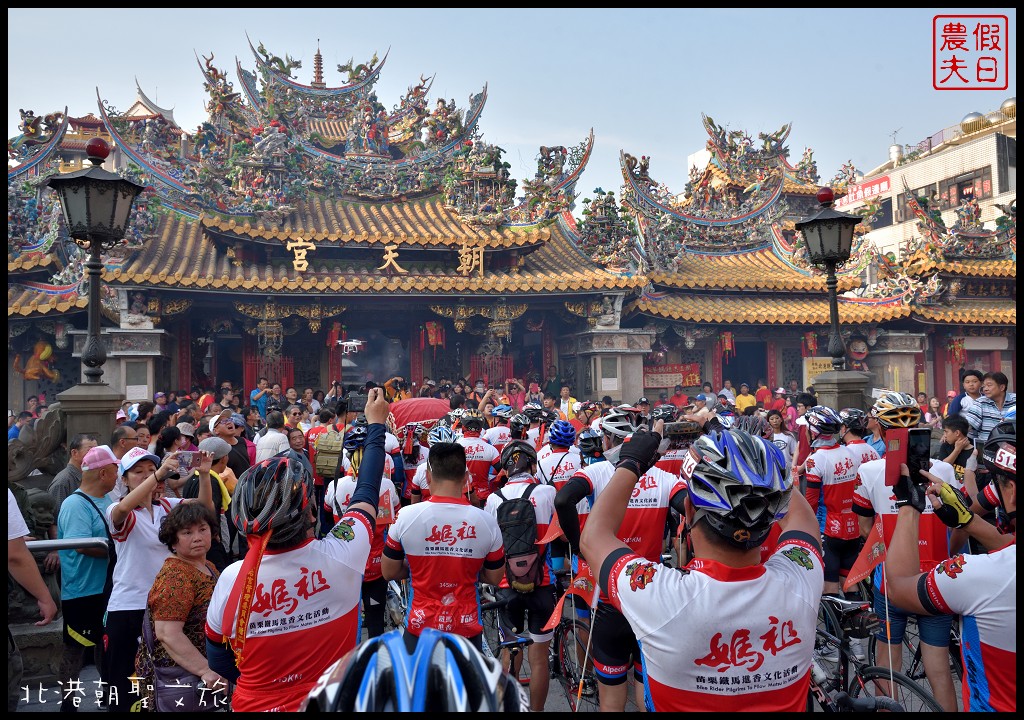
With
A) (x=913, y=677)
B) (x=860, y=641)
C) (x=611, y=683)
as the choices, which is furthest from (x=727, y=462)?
(x=913, y=677)

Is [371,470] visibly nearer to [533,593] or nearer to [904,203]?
[533,593]

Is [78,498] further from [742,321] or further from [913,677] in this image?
[742,321]

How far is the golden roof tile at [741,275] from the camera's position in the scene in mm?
16406

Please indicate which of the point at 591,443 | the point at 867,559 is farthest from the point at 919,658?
the point at 591,443

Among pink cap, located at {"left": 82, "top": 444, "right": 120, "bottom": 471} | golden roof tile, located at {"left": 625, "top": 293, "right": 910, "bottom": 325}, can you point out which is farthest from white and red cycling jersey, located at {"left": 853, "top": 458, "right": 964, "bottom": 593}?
golden roof tile, located at {"left": 625, "top": 293, "right": 910, "bottom": 325}

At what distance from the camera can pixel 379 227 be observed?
1584 cm

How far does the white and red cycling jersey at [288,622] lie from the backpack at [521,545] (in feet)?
6.30

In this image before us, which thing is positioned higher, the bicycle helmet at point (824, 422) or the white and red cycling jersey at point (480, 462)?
the bicycle helmet at point (824, 422)

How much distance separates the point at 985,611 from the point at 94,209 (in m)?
6.69

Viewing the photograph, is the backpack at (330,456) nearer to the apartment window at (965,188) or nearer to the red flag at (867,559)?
the red flag at (867,559)

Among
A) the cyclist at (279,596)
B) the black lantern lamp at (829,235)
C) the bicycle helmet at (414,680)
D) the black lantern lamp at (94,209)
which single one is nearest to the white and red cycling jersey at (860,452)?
the black lantern lamp at (829,235)

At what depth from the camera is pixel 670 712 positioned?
210cm

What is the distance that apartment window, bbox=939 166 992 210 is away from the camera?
89.8 ft

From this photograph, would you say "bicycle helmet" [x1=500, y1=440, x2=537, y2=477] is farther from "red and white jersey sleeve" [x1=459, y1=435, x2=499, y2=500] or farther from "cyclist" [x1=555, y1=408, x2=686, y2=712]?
"red and white jersey sleeve" [x1=459, y1=435, x2=499, y2=500]
